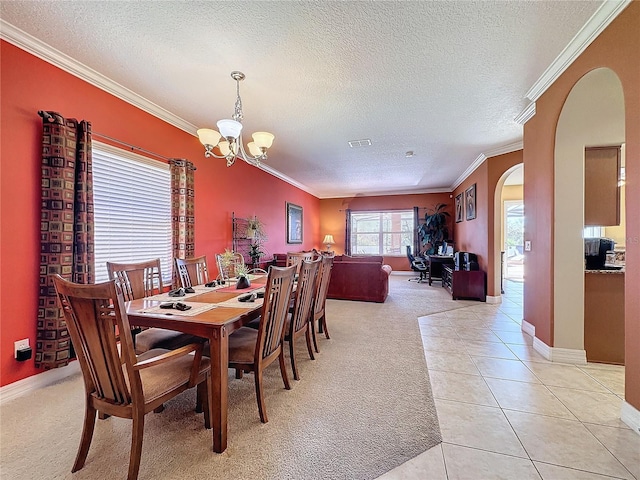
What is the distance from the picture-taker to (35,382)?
2.17 metres

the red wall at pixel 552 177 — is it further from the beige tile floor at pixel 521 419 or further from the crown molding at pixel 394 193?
the crown molding at pixel 394 193

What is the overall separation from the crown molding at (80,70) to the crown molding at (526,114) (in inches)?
167

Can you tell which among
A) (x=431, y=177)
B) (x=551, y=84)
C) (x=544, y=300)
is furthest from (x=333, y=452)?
(x=431, y=177)

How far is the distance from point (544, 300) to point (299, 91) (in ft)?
11.0

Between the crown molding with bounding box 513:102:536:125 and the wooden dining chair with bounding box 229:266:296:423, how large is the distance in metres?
3.34

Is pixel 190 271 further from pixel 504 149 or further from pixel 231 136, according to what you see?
pixel 504 149

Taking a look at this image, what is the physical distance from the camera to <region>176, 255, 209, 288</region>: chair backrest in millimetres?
2743

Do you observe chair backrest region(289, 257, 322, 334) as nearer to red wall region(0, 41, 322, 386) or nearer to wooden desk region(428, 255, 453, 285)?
red wall region(0, 41, 322, 386)

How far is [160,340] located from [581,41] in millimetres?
3962

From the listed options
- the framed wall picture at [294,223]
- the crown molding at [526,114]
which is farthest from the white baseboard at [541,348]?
the framed wall picture at [294,223]

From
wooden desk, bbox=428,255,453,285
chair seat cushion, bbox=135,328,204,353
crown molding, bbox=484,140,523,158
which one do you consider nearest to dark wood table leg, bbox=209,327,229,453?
chair seat cushion, bbox=135,328,204,353

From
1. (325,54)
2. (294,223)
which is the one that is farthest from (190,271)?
(294,223)

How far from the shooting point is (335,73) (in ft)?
8.29

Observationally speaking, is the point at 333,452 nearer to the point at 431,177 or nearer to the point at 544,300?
the point at 544,300
